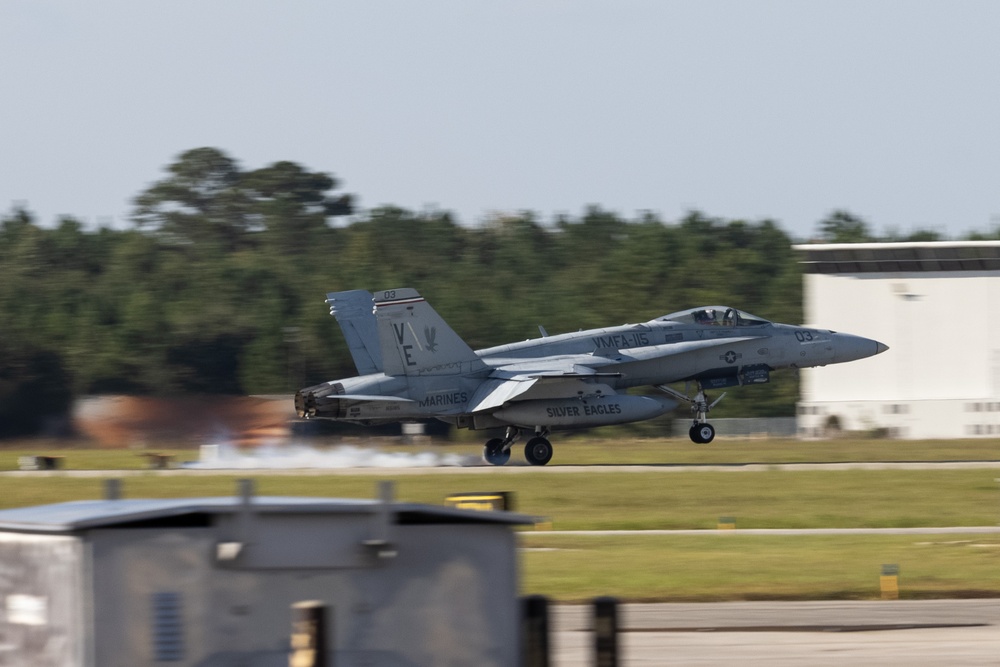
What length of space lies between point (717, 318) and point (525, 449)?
6394 mm

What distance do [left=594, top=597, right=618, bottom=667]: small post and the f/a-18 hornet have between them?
29.3 meters

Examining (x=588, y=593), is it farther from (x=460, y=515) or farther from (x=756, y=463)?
(x=756, y=463)

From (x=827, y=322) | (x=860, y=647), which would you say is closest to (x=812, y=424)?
(x=827, y=322)

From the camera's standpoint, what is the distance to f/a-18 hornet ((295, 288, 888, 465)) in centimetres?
3769

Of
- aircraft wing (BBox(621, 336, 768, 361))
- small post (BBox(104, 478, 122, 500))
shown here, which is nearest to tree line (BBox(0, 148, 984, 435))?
aircraft wing (BBox(621, 336, 768, 361))

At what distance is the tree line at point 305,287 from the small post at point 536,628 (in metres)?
51.0

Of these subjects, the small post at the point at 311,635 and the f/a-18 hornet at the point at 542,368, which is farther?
the f/a-18 hornet at the point at 542,368

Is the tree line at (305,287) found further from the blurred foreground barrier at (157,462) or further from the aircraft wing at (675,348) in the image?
the aircraft wing at (675,348)

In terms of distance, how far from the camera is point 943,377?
5647 cm

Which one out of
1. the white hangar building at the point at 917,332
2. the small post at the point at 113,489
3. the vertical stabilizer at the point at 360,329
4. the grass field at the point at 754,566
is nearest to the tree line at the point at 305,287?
the white hangar building at the point at 917,332

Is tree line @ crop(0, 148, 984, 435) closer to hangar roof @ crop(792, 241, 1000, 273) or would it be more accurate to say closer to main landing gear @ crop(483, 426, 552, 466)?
hangar roof @ crop(792, 241, 1000, 273)

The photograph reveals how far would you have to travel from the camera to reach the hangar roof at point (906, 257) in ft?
185

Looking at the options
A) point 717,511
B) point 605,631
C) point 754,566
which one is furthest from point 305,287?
point 605,631

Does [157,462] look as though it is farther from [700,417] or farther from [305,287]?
[305,287]
